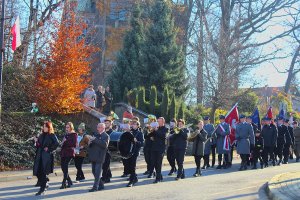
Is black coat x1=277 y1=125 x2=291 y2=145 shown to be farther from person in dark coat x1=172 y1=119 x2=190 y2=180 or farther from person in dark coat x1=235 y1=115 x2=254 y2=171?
person in dark coat x1=172 y1=119 x2=190 y2=180

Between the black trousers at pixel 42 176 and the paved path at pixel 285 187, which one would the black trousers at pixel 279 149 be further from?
the black trousers at pixel 42 176

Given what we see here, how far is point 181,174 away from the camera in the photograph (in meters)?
15.1

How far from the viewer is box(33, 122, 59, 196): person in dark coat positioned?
11930 mm

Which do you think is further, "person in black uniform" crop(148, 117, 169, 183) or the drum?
"person in black uniform" crop(148, 117, 169, 183)

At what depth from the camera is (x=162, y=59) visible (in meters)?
32.7

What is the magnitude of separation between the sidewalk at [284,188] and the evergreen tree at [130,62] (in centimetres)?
2000

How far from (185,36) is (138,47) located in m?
6.44

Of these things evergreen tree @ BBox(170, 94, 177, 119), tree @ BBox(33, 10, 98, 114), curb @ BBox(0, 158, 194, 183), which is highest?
tree @ BBox(33, 10, 98, 114)

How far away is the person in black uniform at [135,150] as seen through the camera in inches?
535

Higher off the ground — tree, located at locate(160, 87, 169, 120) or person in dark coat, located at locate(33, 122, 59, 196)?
tree, located at locate(160, 87, 169, 120)

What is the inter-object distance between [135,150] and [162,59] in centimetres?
1945

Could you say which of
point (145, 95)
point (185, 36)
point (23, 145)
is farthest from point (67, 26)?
point (185, 36)

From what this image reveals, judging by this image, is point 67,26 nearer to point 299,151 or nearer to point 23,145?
point 23,145

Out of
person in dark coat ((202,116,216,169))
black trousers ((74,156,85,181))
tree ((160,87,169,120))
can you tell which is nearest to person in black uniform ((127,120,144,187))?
black trousers ((74,156,85,181))
